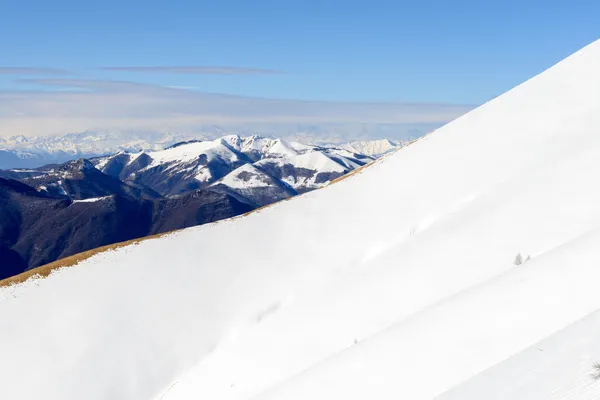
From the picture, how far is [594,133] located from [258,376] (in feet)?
148

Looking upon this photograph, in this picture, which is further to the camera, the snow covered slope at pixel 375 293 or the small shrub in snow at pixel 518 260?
the small shrub in snow at pixel 518 260

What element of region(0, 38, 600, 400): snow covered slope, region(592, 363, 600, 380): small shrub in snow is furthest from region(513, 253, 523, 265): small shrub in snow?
region(592, 363, 600, 380): small shrub in snow

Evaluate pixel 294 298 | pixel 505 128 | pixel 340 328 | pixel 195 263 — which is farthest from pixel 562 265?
pixel 505 128

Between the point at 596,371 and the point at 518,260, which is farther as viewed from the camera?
the point at 518,260

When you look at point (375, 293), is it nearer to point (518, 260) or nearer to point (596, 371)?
point (518, 260)

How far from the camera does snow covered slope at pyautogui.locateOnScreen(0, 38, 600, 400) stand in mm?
19484

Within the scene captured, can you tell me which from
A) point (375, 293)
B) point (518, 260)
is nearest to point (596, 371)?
point (518, 260)

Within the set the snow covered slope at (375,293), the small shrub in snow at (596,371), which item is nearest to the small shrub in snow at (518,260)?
the snow covered slope at (375,293)

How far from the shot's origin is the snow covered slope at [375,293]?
63.9 feet

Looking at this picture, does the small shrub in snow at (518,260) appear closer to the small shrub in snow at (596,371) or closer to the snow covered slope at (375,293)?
the snow covered slope at (375,293)

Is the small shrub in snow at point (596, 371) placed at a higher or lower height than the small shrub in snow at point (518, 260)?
lower

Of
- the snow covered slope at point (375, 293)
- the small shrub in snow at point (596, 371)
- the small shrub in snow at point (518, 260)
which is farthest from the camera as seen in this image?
the small shrub in snow at point (518, 260)

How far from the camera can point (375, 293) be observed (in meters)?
36.2

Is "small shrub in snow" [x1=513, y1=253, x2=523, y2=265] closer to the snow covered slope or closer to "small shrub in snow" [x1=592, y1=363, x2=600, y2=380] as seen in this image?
the snow covered slope
